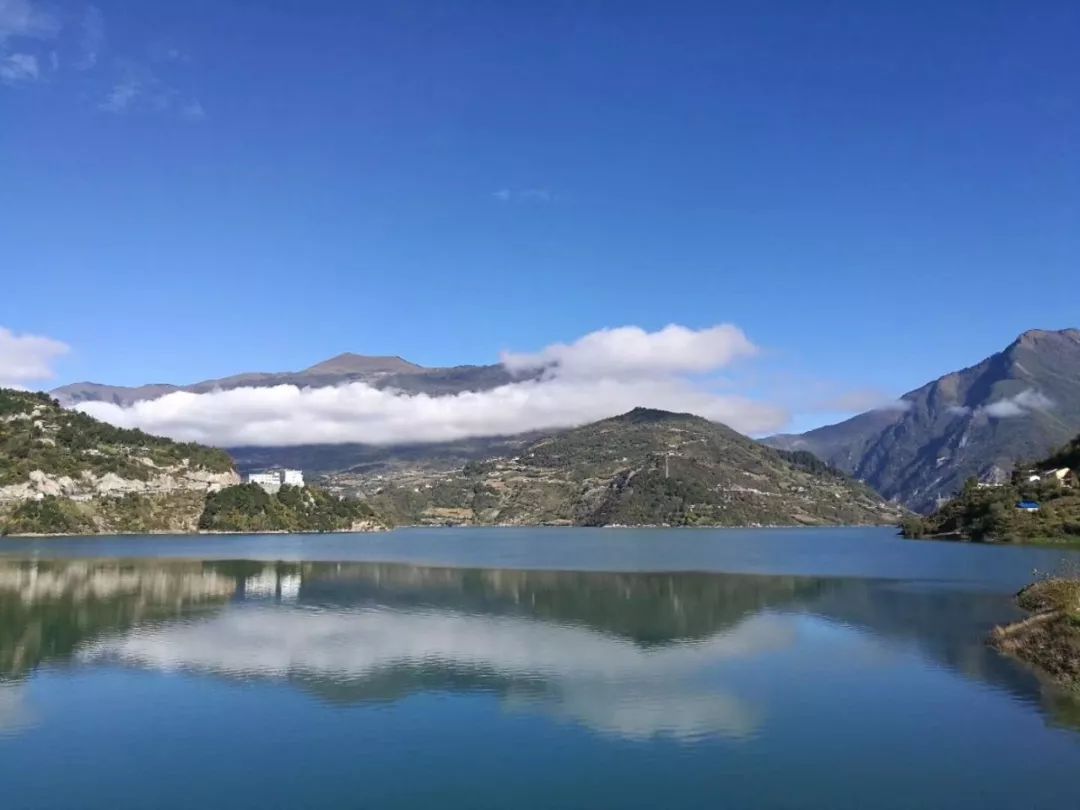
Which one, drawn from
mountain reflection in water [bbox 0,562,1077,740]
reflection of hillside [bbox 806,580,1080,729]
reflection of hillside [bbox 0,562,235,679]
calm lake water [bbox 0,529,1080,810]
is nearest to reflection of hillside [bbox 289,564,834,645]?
mountain reflection in water [bbox 0,562,1077,740]

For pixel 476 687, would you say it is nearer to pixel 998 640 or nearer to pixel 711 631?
pixel 711 631

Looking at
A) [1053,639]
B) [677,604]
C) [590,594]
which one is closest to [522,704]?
[1053,639]

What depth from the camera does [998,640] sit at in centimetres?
5562

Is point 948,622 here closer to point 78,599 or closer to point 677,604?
point 677,604

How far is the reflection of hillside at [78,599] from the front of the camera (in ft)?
183

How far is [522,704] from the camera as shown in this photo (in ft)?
132

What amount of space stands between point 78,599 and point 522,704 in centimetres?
5946

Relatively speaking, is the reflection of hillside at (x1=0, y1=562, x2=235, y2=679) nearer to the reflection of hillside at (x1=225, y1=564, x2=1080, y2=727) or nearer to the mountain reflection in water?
the mountain reflection in water

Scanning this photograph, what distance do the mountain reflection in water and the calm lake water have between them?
33 cm

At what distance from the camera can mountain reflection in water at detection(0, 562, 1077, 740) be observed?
41.8 m

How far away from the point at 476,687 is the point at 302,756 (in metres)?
13.0

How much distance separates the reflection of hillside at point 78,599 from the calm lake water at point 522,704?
55 cm

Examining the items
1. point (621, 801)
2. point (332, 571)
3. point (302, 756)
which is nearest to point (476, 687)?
Answer: point (302, 756)

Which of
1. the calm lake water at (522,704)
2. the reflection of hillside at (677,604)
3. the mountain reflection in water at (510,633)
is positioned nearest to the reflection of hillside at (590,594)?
the reflection of hillside at (677,604)
